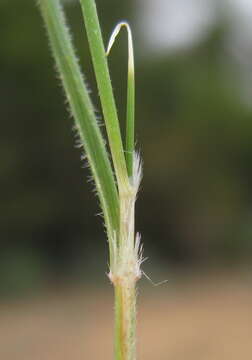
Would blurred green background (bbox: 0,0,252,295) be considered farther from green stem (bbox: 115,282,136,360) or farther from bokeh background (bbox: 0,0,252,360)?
green stem (bbox: 115,282,136,360)

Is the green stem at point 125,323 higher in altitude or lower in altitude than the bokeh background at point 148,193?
lower

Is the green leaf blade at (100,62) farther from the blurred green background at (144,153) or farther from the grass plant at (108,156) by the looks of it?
the blurred green background at (144,153)

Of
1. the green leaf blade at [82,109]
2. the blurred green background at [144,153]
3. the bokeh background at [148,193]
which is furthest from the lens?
the blurred green background at [144,153]

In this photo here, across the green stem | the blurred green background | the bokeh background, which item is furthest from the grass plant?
the blurred green background

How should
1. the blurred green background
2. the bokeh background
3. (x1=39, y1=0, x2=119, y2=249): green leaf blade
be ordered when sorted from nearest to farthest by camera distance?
(x1=39, y1=0, x2=119, y2=249): green leaf blade < the bokeh background < the blurred green background

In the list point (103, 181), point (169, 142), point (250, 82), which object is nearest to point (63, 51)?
point (103, 181)

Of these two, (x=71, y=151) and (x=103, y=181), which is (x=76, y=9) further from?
(x=103, y=181)

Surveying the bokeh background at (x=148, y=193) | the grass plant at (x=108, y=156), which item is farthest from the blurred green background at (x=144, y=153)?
the grass plant at (x=108, y=156)

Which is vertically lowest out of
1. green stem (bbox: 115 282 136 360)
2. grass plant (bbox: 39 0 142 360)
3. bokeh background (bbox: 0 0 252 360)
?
green stem (bbox: 115 282 136 360)

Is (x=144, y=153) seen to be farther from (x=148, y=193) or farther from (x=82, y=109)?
(x=82, y=109)
